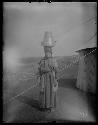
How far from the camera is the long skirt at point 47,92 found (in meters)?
1.90

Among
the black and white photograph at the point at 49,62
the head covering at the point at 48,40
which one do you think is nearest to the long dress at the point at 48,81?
the black and white photograph at the point at 49,62

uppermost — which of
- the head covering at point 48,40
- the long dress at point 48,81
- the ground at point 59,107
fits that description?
the head covering at point 48,40

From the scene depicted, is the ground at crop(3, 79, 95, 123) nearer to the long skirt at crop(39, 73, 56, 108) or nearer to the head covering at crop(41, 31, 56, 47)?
the long skirt at crop(39, 73, 56, 108)

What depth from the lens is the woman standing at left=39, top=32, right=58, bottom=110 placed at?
1.90 meters

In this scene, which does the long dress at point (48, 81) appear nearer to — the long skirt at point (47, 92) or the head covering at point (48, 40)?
the long skirt at point (47, 92)

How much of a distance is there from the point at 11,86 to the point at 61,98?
1.89ft

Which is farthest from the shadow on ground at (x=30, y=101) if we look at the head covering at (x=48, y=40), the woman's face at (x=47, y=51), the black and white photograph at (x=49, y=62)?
the head covering at (x=48, y=40)

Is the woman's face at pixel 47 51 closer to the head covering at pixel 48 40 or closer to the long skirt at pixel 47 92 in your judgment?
the head covering at pixel 48 40

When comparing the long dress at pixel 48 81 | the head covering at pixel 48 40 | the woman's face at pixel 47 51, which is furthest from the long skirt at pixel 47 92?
the head covering at pixel 48 40

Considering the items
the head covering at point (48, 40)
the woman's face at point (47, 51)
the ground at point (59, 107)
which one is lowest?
the ground at point (59, 107)

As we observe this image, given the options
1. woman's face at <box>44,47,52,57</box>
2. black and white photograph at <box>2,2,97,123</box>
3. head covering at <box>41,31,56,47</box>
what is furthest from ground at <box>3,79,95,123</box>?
head covering at <box>41,31,56,47</box>

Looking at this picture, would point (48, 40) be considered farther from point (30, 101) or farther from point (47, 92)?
point (30, 101)

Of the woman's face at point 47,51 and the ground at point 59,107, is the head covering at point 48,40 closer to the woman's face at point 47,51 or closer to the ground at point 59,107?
the woman's face at point 47,51

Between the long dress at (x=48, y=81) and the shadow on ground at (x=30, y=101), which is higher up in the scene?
the long dress at (x=48, y=81)
